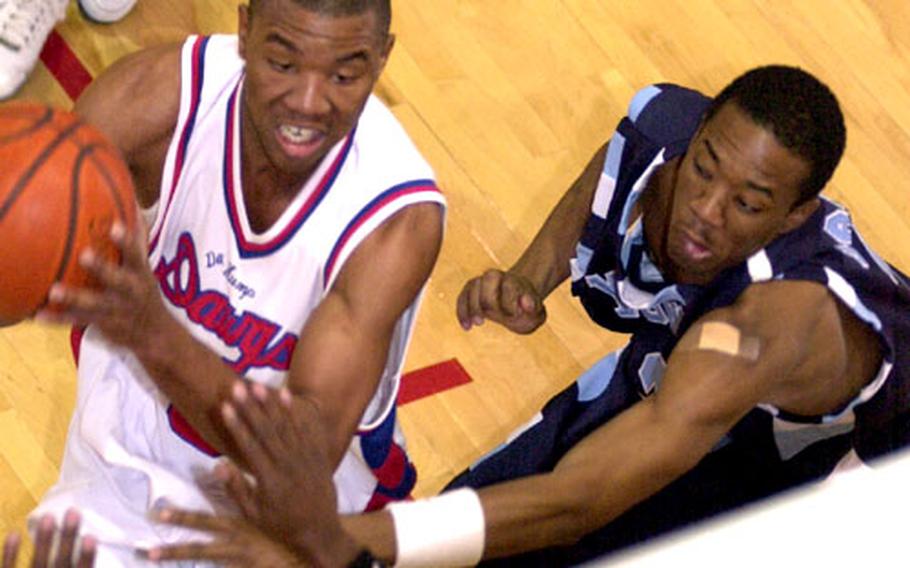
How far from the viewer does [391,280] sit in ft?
7.30

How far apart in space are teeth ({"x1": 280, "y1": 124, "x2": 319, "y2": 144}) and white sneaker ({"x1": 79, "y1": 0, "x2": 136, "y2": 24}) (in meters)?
1.65

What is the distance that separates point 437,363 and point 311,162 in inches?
49.0

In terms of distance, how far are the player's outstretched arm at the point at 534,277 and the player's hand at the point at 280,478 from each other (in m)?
0.82

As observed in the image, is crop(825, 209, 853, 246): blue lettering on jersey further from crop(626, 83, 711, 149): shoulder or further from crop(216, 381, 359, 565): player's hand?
crop(216, 381, 359, 565): player's hand

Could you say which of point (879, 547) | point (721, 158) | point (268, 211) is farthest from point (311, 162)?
point (879, 547)

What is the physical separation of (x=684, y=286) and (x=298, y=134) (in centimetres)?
70

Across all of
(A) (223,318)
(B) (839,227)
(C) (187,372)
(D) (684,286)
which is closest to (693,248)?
(D) (684,286)

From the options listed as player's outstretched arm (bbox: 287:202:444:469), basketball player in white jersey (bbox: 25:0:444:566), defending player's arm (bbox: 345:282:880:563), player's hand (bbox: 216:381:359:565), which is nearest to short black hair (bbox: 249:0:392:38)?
basketball player in white jersey (bbox: 25:0:444:566)

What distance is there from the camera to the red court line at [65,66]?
11.9 feet

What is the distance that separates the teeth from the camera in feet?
7.28

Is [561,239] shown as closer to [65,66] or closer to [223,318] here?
[223,318]

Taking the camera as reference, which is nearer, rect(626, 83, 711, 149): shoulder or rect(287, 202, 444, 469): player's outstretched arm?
rect(287, 202, 444, 469): player's outstretched arm

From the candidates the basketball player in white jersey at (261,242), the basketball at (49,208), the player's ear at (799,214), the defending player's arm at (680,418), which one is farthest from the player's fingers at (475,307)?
the basketball at (49,208)

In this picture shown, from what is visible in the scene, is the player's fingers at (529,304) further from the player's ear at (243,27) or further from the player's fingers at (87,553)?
the player's fingers at (87,553)
